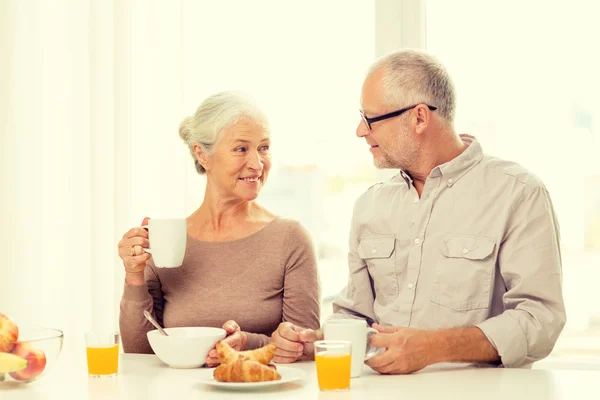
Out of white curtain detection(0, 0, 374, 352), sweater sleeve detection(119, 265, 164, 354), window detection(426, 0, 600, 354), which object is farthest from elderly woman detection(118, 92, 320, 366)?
window detection(426, 0, 600, 354)

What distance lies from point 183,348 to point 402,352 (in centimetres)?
51

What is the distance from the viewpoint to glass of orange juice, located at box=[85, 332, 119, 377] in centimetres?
185

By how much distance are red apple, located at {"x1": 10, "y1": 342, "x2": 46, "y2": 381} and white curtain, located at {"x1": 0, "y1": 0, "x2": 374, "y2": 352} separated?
1464 millimetres

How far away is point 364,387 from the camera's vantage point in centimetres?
172

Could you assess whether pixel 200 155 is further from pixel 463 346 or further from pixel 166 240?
pixel 463 346

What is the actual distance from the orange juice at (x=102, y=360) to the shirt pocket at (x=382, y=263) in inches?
33.3

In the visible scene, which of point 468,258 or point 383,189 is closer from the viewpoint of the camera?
point 468,258

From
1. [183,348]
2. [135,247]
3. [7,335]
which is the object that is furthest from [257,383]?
[135,247]

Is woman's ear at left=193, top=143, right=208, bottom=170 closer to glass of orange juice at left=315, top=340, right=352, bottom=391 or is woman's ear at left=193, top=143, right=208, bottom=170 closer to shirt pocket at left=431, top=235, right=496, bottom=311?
shirt pocket at left=431, top=235, right=496, bottom=311

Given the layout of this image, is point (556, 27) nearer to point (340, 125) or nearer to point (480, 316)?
point (340, 125)

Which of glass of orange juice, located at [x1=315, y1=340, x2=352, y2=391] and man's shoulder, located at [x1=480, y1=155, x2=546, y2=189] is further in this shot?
man's shoulder, located at [x1=480, y1=155, x2=546, y2=189]

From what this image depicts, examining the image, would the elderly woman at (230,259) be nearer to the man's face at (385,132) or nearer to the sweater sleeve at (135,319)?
the sweater sleeve at (135,319)

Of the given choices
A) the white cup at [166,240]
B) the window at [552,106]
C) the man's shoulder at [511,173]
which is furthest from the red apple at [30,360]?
the window at [552,106]

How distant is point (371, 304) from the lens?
96.3 inches
